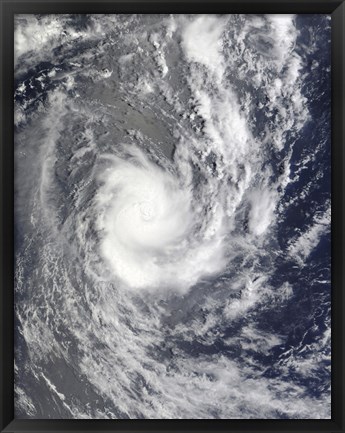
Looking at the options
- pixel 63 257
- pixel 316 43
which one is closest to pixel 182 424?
pixel 63 257

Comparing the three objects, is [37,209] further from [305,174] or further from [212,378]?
[305,174]

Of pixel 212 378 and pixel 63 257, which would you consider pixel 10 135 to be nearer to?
pixel 63 257

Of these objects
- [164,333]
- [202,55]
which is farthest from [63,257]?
[202,55]

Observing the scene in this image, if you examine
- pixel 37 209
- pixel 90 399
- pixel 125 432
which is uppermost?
pixel 37 209

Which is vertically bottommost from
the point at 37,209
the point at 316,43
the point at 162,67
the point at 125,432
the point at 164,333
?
the point at 125,432

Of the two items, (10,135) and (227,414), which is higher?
(10,135)

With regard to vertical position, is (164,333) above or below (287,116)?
below
